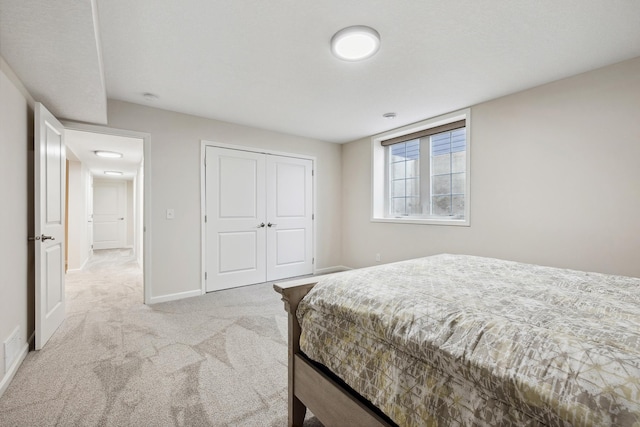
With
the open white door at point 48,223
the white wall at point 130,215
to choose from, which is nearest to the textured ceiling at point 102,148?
the open white door at point 48,223

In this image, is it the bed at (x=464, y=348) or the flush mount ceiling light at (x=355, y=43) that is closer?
the bed at (x=464, y=348)

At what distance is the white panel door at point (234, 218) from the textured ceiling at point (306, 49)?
0.94 meters

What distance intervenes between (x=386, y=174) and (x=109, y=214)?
845 centimetres

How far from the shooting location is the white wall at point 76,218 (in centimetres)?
532

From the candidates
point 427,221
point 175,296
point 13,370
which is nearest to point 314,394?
point 13,370

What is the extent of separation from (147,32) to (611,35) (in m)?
3.20

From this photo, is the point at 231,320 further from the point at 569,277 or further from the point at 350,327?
the point at 569,277

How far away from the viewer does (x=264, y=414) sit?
1.53m

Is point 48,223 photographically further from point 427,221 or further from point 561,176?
point 561,176

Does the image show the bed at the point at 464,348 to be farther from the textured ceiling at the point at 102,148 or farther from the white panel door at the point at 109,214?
the white panel door at the point at 109,214

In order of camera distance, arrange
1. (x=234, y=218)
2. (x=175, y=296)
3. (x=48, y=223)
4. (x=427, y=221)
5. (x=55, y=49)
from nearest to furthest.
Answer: (x=55, y=49)
(x=48, y=223)
(x=175, y=296)
(x=427, y=221)
(x=234, y=218)

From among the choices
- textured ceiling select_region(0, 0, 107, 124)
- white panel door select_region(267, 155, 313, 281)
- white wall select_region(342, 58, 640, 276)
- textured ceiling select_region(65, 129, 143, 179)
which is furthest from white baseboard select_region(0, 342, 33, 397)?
white wall select_region(342, 58, 640, 276)

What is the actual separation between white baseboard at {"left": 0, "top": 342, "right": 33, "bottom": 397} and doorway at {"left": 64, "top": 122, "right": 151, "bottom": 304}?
1192mm

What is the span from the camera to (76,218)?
5562 millimetres
